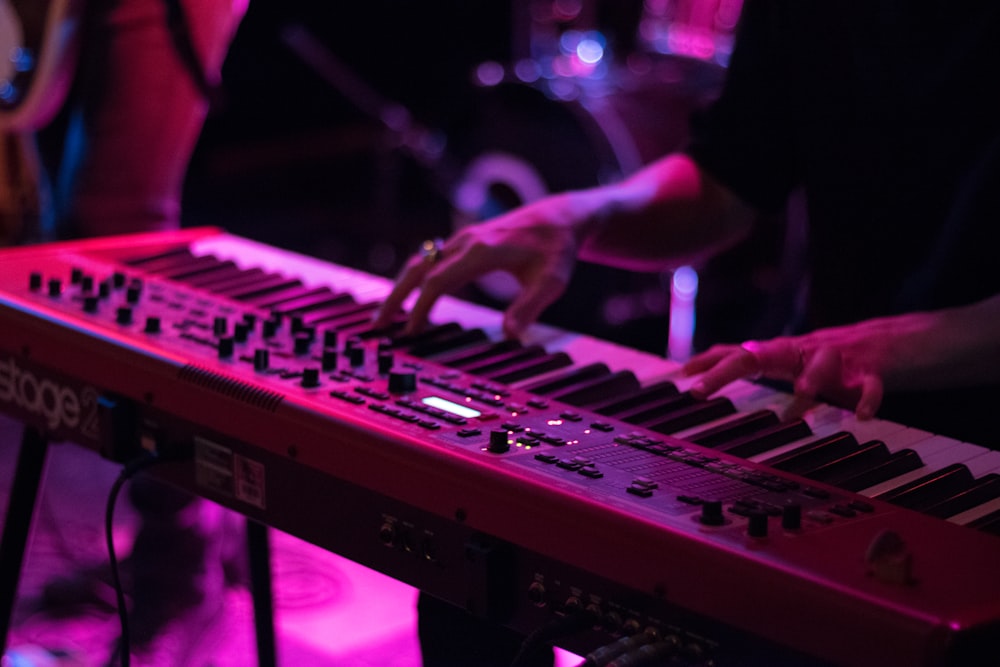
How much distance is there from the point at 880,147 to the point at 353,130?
6.30 meters

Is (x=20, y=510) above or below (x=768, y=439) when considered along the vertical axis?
below

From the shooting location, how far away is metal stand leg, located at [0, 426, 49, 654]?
6.10 ft

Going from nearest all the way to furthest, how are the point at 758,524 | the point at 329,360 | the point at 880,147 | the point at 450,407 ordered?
1. the point at 758,524
2. the point at 450,407
3. the point at 329,360
4. the point at 880,147

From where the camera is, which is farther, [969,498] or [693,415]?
[693,415]

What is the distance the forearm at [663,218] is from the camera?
1.95 m

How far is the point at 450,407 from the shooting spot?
140 cm

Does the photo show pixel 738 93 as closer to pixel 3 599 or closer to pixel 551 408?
pixel 551 408

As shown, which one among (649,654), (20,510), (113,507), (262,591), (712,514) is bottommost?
(262,591)

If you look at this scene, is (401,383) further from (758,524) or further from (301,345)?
(758,524)

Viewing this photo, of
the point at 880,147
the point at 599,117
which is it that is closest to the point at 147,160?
the point at 880,147

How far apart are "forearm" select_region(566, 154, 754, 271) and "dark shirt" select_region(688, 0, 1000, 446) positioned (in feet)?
0.14

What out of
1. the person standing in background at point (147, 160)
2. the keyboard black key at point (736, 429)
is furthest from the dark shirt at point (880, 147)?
the person standing in background at point (147, 160)

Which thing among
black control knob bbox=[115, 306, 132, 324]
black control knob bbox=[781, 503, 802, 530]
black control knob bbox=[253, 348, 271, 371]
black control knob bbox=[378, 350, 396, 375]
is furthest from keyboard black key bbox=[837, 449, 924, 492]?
black control knob bbox=[115, 306, 132, 324]

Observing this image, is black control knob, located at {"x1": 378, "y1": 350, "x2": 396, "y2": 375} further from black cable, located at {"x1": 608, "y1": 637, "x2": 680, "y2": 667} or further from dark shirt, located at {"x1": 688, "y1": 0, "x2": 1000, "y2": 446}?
dark shirt, located at {"x1": 688, "y1": 0, "x2": 1000, "y2": 446}
